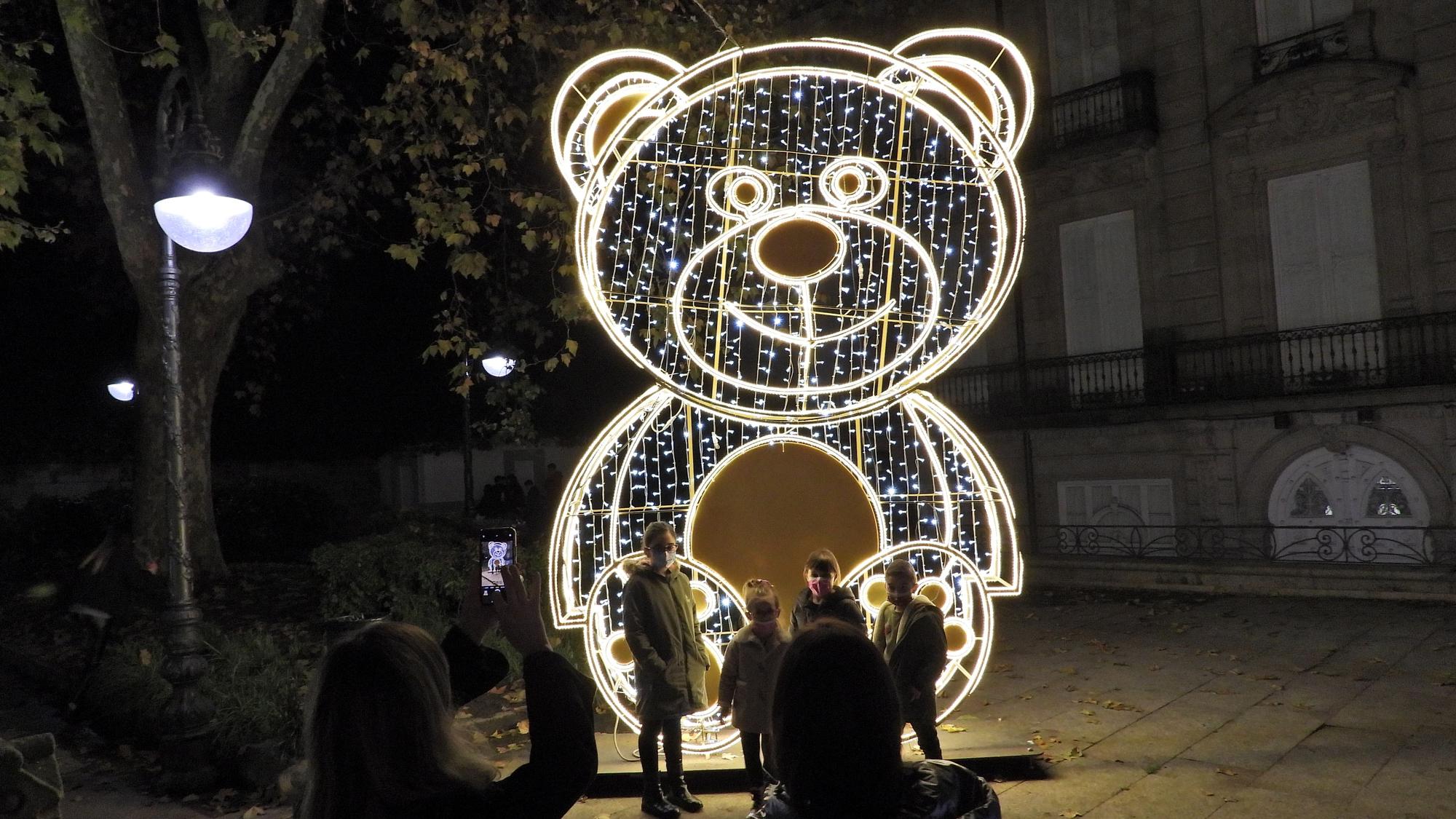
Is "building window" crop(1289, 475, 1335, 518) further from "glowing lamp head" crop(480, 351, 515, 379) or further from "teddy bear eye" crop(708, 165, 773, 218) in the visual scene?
"teddy bear eye" crop(708, 165, 773, 218)

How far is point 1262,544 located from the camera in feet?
48.2

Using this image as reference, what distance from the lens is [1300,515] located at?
48.0 feet

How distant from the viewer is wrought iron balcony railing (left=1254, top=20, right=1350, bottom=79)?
1452cm

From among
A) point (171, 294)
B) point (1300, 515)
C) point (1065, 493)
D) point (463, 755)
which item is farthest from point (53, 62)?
point (1300, 515)

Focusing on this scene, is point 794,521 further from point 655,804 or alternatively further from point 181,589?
point 181,589

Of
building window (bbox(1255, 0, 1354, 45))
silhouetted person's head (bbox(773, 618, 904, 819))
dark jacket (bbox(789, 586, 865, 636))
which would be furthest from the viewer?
building window (bbox(1255, 0, 1354, 45))

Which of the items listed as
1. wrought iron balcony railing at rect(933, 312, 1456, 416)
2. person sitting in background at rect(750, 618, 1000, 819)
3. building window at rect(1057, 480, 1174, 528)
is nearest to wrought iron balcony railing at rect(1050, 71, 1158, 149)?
wrought iron balcony railing at rect(933, 312, 1456, 416)

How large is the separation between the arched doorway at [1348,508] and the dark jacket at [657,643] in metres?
10.2

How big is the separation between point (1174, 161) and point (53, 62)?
15.8 m

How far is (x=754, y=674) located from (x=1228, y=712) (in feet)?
13.3

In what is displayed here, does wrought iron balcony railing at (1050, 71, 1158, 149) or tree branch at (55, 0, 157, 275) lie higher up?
wrought iron balcony railing at (1050, 71, 1158, 149)

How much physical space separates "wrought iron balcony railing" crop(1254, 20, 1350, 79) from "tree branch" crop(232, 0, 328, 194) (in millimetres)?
12822

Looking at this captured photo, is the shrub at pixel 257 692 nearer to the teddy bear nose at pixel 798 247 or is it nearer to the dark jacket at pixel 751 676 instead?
the dark jacket at pixel 751 676

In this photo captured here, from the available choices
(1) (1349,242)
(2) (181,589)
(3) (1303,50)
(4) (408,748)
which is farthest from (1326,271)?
(4) (408,748)
